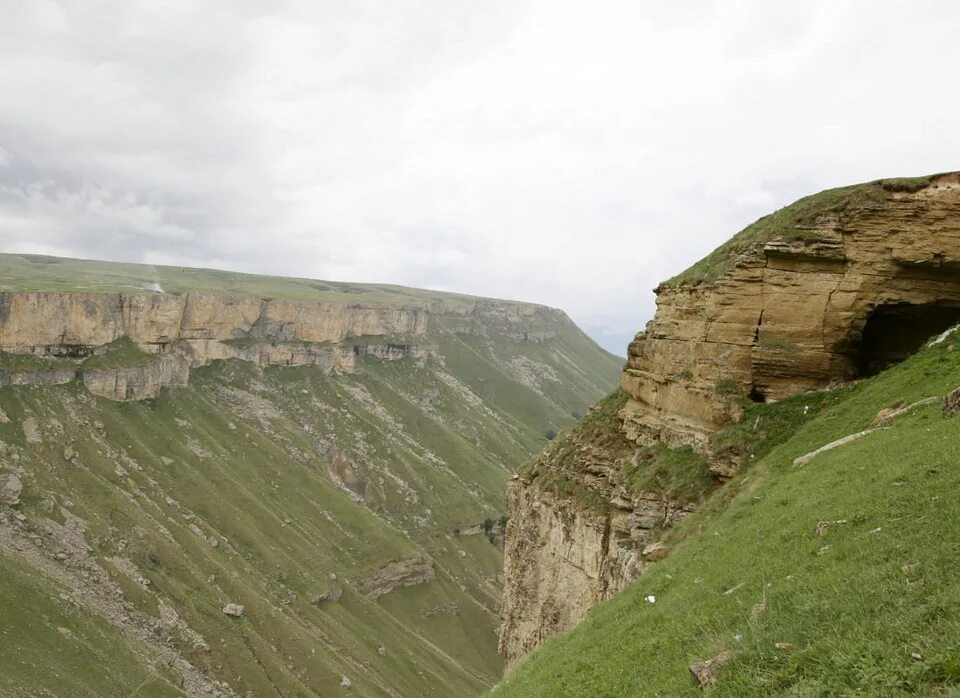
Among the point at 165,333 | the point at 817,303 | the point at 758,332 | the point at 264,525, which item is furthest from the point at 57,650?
the point at 165,333

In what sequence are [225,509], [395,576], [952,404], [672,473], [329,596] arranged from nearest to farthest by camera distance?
[952,404], [672,473], [329,596], [225,509], [395,576]

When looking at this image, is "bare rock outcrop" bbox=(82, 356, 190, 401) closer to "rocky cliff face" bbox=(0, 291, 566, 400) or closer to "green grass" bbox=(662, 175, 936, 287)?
"rocky cliff face" bbox=(0, 291, 566, 400)

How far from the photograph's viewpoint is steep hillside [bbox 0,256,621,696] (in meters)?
76.8

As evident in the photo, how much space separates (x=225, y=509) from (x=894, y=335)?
104 m

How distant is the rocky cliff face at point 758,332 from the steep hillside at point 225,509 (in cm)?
5785

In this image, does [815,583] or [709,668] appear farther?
[815,583]

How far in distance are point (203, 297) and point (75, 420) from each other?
46.0m

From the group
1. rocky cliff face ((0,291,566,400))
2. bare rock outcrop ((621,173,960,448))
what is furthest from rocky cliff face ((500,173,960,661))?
rocky cliff face ((0,291,566,400))

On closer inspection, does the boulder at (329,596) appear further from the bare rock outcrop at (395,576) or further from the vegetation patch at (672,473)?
the vegetation patch at (672,473)

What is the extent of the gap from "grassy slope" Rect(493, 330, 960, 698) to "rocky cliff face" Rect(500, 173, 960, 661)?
2.56 metres

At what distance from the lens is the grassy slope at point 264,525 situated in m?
79.6

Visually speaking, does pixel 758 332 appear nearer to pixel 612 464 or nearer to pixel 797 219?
pixel 797 219

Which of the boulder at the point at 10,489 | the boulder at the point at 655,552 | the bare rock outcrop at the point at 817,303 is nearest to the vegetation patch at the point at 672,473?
the bare rock outcrop at the point at 817,303

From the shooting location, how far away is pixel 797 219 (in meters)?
24.9
